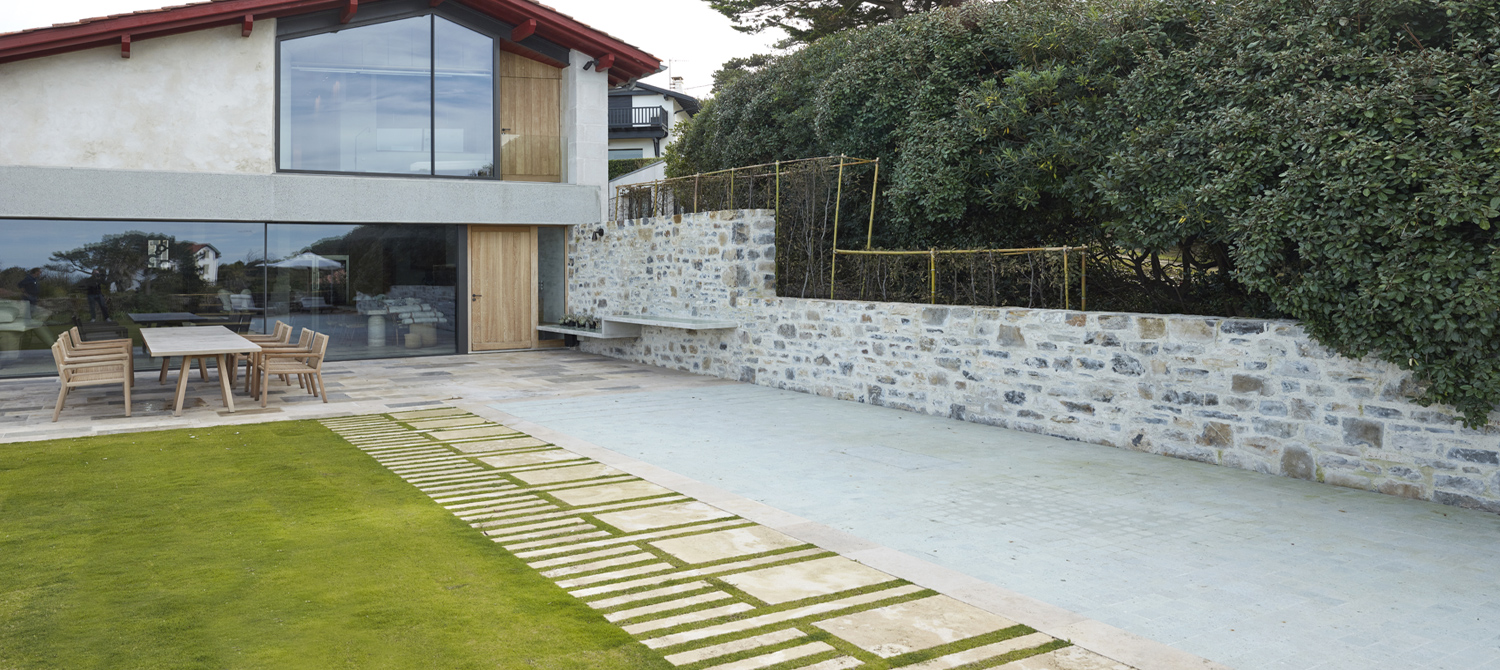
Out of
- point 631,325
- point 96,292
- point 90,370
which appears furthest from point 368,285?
point 90,370

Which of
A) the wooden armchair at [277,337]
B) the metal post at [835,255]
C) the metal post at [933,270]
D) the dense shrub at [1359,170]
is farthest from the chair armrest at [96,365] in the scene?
the dense shrub at [1359,170]

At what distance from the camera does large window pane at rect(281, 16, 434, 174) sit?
14.2m

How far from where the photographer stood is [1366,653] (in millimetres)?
3789

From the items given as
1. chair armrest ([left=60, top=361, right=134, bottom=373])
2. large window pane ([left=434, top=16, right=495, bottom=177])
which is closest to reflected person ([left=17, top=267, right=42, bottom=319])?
chair armrest ([left=60, top=361, right=134, bottom=373])

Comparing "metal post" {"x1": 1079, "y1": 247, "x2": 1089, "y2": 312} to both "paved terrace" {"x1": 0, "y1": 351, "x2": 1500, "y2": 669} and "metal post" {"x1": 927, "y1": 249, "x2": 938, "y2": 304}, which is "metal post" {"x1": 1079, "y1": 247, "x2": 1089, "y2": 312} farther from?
"metal post" {"x1": 927, "y1": 249, "x2": 938, "y2": 304}

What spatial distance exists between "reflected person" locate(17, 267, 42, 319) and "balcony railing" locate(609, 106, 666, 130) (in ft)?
86.6

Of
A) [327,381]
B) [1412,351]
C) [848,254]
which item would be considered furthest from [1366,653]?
[327,381]

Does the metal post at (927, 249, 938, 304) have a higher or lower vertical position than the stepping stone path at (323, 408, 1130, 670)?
higher

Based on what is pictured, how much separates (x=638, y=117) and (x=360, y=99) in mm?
25373

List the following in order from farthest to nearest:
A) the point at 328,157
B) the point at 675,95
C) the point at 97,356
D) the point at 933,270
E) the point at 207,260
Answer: the point at 675,95
the point at 328,157
the point at 207,260
the point at 933,270
the point at 97,356

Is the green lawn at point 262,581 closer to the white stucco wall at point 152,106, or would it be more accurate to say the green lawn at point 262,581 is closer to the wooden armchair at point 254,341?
the wooden armchair at point 254,341

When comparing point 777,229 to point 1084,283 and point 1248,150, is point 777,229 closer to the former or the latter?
point 1084,283

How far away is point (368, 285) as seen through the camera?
1481cm

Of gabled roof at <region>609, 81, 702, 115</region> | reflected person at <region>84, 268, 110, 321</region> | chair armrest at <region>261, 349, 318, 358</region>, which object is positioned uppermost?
gabled roof at <region>609, 81, 702, 115</region>
